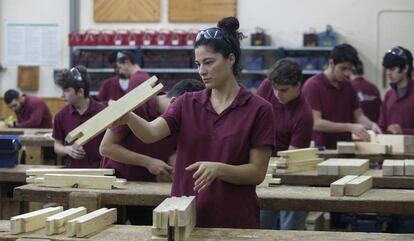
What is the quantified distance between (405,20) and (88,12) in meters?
5.48

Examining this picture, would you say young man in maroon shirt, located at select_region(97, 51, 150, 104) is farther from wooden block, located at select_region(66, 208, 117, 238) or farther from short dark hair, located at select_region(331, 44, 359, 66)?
wooden block, located at select_region(66, 208, 117, 238)

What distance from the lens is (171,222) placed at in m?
2.68

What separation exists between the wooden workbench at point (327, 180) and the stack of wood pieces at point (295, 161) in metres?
0.07

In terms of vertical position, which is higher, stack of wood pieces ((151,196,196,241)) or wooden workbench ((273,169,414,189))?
stack of wood pieces ((151,196,196,241))

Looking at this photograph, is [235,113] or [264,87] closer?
[235,113]

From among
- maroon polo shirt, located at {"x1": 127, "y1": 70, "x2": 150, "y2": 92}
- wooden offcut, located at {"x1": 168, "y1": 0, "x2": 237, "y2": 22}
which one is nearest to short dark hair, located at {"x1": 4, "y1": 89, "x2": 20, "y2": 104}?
maroon polo shirt, located at {"x1": 127, "y1": 70, "x2": 150, "y2": 92}

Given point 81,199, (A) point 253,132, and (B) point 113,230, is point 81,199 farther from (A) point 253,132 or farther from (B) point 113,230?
(A) point 253,132

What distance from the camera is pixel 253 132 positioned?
306 cm

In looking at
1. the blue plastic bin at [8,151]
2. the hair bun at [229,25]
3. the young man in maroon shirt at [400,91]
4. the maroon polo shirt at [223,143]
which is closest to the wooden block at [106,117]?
the maroon polo shirt at [223,143]

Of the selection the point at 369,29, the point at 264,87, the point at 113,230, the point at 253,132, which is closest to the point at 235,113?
the point at 253,132

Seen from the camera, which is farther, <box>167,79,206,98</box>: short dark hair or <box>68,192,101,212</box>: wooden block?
<box>167,79,206,98</box>: short dark hair

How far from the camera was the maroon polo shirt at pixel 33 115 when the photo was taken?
968 centimetres

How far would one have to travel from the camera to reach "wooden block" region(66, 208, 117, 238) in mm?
2801

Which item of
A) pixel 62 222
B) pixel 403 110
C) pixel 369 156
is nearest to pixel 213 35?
pixel 62 222
